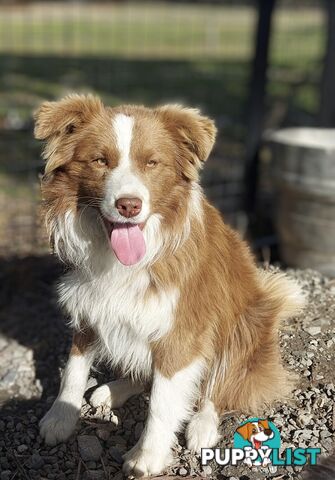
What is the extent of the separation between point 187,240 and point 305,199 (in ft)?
8.48

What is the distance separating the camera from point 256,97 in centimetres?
680

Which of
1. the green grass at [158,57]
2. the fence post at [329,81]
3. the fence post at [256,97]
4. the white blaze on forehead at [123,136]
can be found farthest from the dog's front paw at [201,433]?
the green grass at [158,57]

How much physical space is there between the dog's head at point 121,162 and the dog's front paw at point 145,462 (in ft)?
3.17

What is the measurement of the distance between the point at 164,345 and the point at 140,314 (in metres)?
0.20

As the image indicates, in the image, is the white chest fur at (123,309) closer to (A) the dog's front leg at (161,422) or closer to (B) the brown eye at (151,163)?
(A) the dog's front leg at (161,422)

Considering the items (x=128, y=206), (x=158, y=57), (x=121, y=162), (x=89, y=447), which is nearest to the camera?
(x=128, y=206)

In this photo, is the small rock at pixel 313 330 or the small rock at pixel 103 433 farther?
the small rock at pixel 313 330

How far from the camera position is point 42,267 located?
5820 millimetres

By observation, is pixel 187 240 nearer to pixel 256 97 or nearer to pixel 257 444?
pixel 257 444

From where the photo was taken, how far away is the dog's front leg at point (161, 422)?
3.22 metres

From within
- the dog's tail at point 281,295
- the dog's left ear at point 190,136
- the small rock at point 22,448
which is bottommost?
the small rock at point 22,448

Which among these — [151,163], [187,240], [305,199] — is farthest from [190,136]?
[305,199]

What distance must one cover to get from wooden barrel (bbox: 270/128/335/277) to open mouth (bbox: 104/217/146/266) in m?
2.74

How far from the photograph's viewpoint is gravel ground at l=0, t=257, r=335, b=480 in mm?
3367
